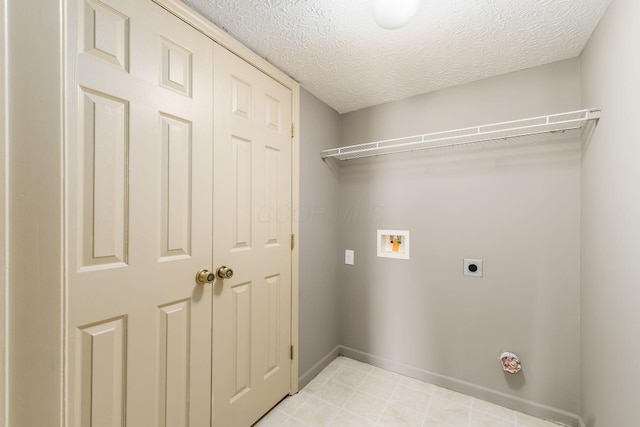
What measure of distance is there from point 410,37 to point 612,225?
1.28 meters

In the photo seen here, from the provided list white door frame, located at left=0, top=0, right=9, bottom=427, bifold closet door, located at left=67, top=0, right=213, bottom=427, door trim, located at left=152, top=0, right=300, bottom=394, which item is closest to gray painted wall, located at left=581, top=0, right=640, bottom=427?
door trim, located at left=152, top=0, right=300, bottom=394

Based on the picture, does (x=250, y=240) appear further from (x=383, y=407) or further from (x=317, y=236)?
(x=383, y=407)

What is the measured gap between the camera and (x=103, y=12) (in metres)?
0.94

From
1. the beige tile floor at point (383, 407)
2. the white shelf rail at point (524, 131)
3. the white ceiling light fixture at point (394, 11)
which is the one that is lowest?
the beige tile floor at point (383, 407)

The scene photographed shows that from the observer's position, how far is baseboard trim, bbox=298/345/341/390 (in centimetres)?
193

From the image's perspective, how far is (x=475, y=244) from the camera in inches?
71.7

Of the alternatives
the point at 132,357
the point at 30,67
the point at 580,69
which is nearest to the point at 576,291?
the point at 580,69

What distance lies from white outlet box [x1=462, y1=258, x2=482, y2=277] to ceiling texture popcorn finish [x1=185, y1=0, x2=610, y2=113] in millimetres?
1256

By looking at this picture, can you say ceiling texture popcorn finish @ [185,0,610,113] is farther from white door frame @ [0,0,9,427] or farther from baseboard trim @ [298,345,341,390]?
baseboard trim @ [298,345,341,390]

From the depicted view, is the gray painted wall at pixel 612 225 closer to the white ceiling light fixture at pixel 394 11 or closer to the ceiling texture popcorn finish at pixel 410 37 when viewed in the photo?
the ceiling texture popcorn finish at pixel 410 37

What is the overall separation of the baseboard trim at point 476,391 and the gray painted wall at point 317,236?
0.35 meters

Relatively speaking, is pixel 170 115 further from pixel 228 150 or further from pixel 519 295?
pixel 519 295

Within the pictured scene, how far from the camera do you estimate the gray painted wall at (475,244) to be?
1.59 meters

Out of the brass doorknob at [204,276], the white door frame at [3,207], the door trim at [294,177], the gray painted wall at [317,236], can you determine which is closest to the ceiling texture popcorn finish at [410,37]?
the door trim at [294,177]
